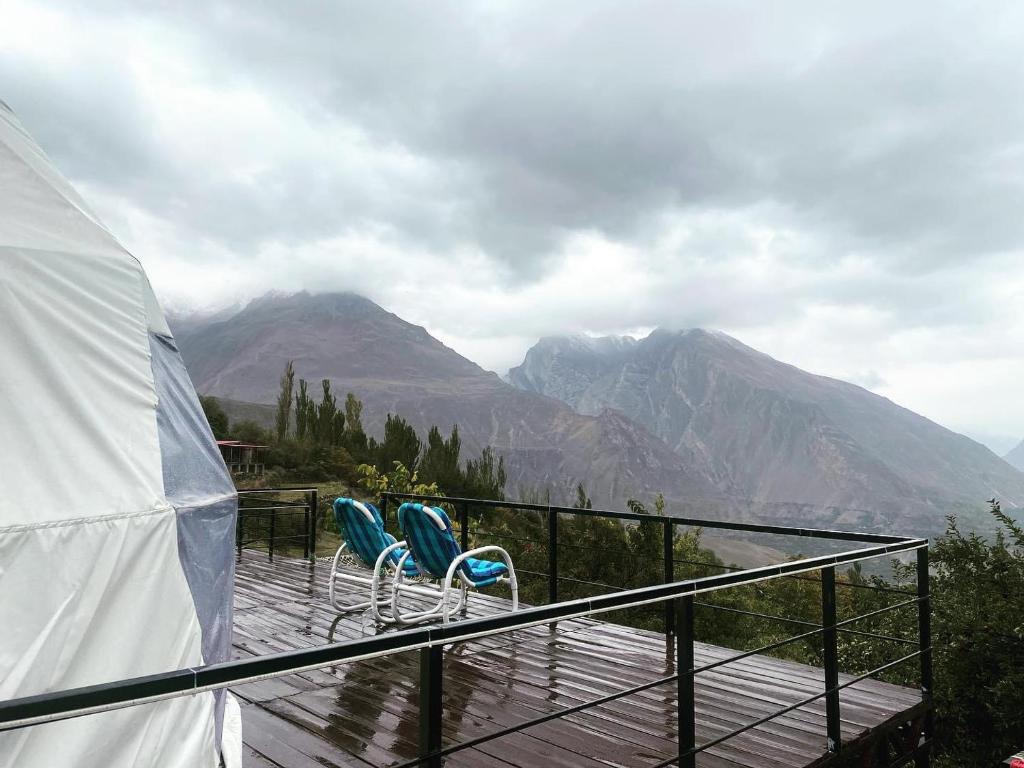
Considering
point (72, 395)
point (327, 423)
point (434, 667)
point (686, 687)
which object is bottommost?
point (686, 687)

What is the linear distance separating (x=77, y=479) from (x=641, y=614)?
12535mm

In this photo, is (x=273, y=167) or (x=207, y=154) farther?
(x=273, y=167)

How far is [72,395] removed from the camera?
7.14 ft

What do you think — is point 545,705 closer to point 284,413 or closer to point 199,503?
point 199,503

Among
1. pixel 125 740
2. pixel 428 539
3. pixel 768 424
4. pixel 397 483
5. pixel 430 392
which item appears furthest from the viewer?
pixel 768 424

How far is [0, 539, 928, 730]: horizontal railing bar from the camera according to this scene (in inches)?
35.5

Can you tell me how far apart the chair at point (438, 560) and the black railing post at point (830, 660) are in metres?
2.01

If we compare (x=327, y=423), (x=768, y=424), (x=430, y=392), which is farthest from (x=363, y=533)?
(x=768, y=424)

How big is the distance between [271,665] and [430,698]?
383mm

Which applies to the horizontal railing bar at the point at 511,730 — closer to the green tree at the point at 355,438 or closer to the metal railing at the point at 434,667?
the metal railing at the point at 434,667

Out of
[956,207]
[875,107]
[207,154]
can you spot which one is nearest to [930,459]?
[956,207]

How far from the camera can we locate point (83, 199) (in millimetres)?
2777

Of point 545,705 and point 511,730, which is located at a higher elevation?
point 511,730

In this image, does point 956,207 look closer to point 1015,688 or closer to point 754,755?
point 1015,688
